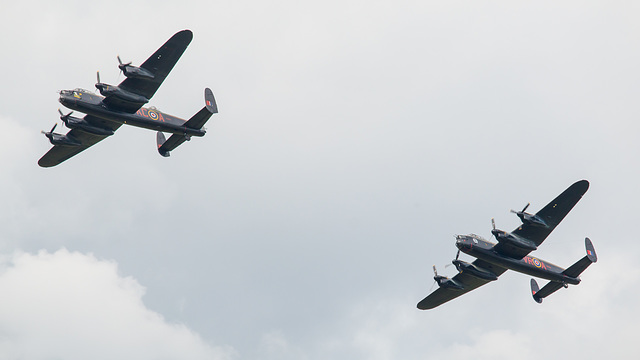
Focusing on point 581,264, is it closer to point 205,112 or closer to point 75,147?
point 205,112

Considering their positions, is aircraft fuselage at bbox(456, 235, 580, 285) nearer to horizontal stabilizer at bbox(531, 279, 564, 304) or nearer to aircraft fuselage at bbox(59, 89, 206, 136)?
horizontal stabilizer at bbox(531, 279, 564, 304)

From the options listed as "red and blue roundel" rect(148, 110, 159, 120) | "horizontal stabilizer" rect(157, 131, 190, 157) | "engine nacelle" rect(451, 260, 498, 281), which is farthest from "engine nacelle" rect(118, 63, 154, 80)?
"engine nacelle" rect(451, 260, 498, 281)

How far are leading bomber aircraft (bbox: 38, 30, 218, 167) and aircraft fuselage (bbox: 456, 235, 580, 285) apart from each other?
75.5 ft

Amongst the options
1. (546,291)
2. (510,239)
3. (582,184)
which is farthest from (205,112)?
(546,291)

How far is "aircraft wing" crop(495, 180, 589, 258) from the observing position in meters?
61.1

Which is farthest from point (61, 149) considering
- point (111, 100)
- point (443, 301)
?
point (443, 301)

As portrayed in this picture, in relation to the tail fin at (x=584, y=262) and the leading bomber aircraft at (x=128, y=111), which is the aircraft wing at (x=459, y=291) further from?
the leading bomber aircraft at (x=128, y=111)

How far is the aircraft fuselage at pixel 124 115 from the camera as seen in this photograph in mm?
61188

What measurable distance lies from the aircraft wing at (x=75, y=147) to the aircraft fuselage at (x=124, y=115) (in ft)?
6.64

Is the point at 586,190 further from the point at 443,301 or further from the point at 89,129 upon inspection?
the point at 89,129

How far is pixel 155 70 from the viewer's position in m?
61.7

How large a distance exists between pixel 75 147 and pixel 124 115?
7.77 m

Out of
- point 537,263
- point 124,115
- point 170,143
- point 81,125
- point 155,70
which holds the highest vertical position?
point 170,143

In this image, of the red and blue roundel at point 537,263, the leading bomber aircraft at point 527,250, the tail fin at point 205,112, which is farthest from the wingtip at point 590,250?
the tail fin at point 205,112
